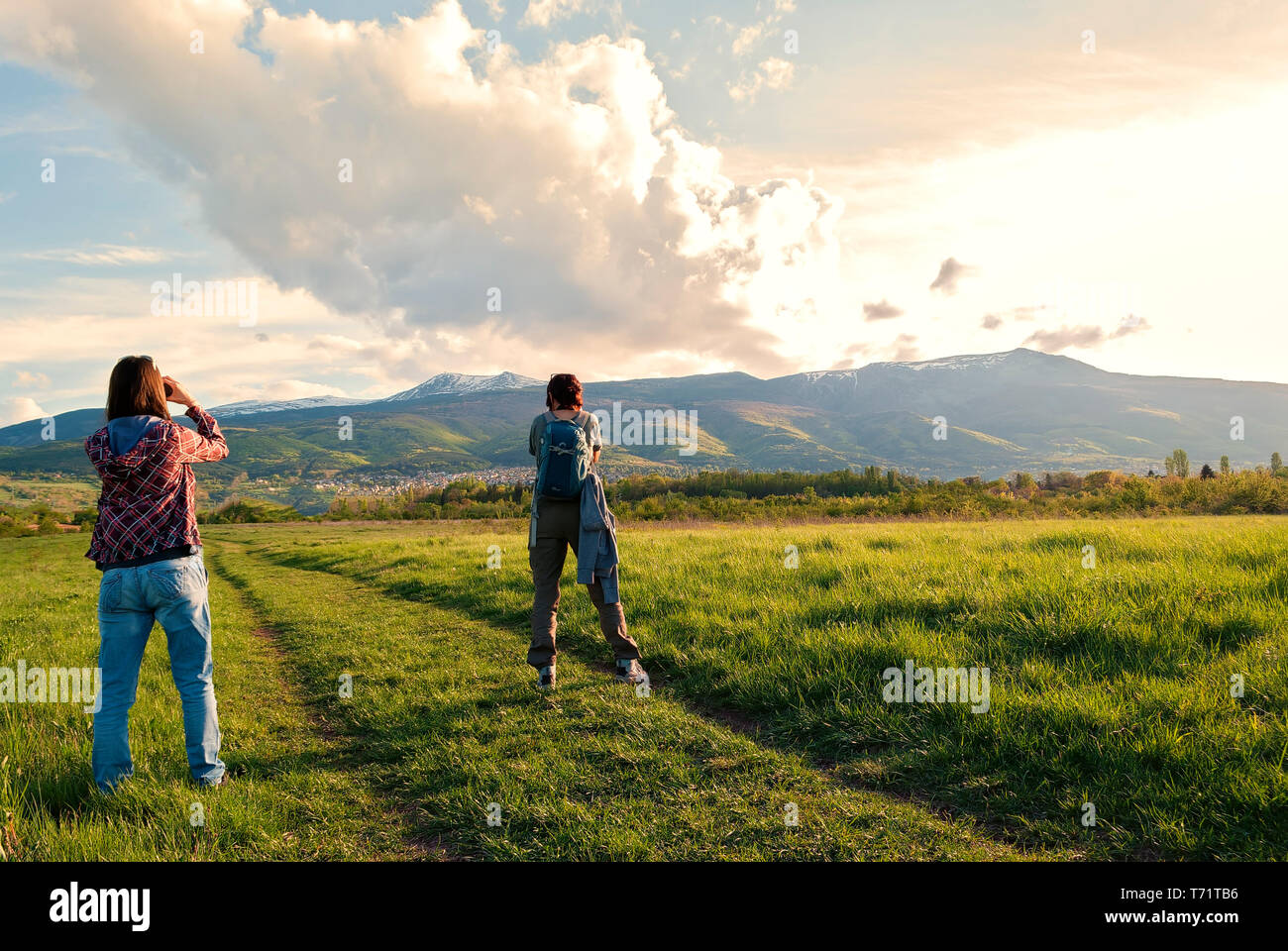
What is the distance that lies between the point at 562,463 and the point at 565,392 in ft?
3.10

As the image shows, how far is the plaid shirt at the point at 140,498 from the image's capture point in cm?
491

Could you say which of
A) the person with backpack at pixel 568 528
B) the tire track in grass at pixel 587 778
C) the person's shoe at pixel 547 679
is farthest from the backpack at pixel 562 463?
the tire track in grass at pixel 587 778

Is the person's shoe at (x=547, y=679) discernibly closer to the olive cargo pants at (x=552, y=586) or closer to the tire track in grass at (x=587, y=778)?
the olive cargo pants at (x=552, y=586)

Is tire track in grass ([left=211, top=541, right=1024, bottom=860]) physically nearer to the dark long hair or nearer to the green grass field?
the green grass field

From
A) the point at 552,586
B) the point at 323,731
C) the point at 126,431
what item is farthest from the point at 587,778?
the point at 126,431

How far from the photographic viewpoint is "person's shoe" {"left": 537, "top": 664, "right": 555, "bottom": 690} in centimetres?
750

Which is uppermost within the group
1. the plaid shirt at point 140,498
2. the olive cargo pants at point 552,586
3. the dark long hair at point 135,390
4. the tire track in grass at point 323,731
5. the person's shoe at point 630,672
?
the dark long hair at point 135,390

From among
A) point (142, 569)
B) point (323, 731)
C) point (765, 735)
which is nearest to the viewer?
point (142, 569)

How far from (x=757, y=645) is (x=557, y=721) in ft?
9.54

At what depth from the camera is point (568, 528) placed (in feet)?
25.2

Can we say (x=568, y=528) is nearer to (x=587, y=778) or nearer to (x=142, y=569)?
(x=587, y=778)

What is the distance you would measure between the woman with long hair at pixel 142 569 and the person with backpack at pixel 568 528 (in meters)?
3.43

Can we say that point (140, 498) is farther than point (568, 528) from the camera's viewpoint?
No
